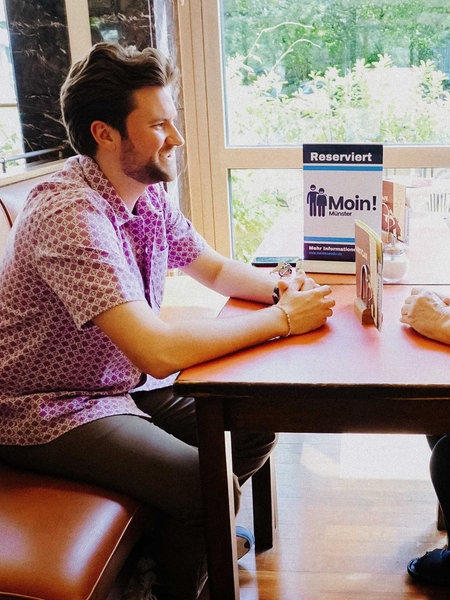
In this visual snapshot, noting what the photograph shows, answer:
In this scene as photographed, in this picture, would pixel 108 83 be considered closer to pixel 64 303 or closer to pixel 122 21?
pixel 64 303

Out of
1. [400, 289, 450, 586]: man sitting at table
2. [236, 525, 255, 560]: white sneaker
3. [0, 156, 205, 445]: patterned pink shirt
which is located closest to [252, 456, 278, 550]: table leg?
[236, 525, 255, 560]: white sneaker

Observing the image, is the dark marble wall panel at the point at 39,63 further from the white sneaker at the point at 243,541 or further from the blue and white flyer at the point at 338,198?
the white sneaker at the point at 243,541

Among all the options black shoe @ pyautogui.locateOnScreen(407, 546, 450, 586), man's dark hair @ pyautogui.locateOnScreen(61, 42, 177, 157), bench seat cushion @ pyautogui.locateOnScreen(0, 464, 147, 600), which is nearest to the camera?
bench seat cushion @ pyautogui.locateOnScreen(0, 464, 147, 600)

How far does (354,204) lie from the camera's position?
66.9 inches

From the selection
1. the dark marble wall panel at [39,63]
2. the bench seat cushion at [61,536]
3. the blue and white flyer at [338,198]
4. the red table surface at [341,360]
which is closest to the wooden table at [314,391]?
the red table surface at [341,360]

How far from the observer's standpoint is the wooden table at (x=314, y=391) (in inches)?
46.2

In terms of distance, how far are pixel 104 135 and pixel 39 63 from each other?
1471mm

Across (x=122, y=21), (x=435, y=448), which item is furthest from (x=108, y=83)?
(x=122, y=21)

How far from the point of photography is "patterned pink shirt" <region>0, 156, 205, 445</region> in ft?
4.55

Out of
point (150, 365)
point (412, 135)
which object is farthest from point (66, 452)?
point (412, 135)

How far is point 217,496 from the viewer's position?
1.34 metres

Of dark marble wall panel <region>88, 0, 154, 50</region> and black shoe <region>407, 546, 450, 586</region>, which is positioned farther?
dark marble wall panel <region>88, 0, 154, 50</region>

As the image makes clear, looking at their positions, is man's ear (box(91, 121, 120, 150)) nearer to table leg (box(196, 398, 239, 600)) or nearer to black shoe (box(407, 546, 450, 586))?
table leg (box(196, 398, 239, 600))

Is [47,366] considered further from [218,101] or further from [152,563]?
[218,101]
